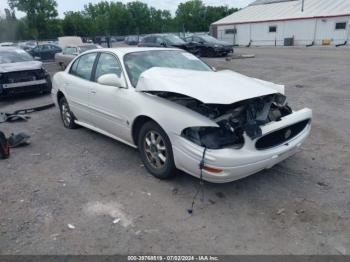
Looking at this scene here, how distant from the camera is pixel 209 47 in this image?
20.1 meters

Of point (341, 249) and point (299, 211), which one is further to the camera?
point (299, 211)

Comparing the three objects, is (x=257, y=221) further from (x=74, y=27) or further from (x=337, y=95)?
(x=74, y=27)

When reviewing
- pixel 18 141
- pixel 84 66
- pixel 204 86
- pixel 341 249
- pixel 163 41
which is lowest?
pixel 341 249

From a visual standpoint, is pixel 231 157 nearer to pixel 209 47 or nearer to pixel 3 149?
pixel 3 149

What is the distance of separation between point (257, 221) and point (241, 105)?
4.32 ft

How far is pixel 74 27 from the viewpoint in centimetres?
6594

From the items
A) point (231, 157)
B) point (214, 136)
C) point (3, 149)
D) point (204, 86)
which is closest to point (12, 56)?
point (3, 149)

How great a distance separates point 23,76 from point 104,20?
75.8 m

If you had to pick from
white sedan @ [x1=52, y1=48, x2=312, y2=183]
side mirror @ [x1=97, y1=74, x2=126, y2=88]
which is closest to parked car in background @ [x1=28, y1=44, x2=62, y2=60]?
white sedan @ [x1=52, y1=48, x2=312, y2=183]

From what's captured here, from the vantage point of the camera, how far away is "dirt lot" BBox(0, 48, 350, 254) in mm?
2828

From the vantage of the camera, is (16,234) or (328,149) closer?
(16,234)

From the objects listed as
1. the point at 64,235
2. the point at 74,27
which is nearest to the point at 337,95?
the point at 64,235

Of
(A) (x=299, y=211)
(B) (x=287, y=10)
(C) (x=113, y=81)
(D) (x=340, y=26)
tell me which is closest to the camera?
(A) (x=299, y=211)

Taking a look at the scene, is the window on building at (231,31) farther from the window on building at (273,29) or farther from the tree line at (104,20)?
the tree line at (104,20)
